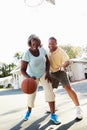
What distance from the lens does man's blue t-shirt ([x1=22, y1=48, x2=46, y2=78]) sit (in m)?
5.19

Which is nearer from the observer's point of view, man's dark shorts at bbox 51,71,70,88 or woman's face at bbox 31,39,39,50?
woman's face at bbox 31,39,39,50

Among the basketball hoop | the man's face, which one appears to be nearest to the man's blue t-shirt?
the man's face

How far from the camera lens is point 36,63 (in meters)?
5.19

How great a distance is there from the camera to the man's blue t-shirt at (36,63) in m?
5.19

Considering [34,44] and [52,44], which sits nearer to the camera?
[34,44]

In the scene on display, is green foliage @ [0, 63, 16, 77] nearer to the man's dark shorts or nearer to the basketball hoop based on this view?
the basketball hoop

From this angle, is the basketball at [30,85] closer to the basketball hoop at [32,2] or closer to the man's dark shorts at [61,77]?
the man's dark shorts at [61,77]

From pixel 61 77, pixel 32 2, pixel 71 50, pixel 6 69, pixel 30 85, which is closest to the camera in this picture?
pixel 30 85

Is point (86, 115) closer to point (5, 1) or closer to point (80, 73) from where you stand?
point (5, 1)

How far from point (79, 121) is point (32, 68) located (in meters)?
1.19

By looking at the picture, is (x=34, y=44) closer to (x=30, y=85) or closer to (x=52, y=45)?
(x=52, y=45)

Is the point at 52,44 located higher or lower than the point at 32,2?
lower

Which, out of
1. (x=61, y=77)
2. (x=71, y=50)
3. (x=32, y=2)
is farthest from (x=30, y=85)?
(x=71, y=50)

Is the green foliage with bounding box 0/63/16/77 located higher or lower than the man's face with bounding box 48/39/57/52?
lower
